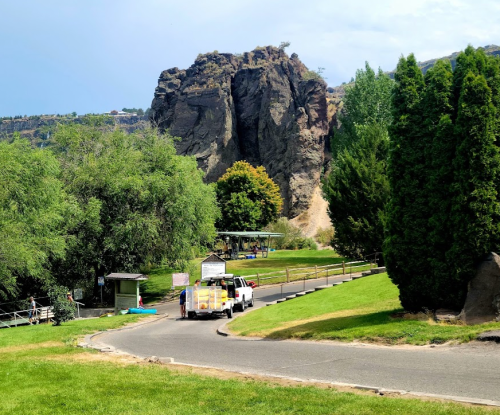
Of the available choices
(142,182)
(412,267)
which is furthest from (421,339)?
(142,182)

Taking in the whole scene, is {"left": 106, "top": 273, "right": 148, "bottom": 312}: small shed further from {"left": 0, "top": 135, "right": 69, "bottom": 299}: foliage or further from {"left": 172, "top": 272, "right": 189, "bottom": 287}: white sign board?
{"left": 0, "top": 135, "right": 69, "bottom": 299}: foliage

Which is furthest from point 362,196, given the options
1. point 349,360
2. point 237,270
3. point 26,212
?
point 349,360

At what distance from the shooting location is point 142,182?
38469 mm

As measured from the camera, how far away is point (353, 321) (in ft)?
58.9

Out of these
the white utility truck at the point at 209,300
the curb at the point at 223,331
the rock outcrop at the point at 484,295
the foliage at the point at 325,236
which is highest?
the foliage at the point at 325,236

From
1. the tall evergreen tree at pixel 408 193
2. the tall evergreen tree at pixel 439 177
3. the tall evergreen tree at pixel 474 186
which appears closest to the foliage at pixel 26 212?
the tall evergreen tree at pixel 408 193

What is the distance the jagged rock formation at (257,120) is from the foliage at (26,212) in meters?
60.3

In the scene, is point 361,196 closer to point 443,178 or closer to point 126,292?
point 126,292

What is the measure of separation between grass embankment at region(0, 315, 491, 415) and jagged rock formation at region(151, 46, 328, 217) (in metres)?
80.2

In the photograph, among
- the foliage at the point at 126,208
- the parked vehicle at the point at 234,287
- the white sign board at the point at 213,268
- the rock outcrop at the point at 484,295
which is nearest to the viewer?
the rock outcrop at the point at 484,295

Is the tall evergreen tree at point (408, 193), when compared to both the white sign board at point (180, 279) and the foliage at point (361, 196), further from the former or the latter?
the foliage at point (361, 196)

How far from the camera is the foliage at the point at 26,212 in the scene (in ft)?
92.7

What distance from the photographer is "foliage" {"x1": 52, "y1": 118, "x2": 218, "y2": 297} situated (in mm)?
37719

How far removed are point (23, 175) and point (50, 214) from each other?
2.69m
